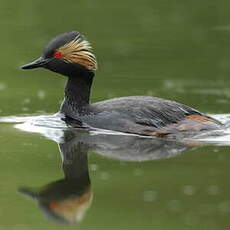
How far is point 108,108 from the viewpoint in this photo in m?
13.3

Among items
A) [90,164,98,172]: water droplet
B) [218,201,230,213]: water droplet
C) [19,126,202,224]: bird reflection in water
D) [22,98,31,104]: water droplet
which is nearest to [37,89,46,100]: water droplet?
[22,98,31,104]: water droplet

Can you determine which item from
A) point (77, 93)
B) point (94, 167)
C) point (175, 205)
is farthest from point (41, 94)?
point (175, 205)

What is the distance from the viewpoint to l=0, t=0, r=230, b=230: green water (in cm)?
930

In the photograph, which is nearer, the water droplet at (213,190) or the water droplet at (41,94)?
the water droplet at (213,190)

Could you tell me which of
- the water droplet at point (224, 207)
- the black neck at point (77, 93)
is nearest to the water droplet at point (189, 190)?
the water droplet at point (224, 207)

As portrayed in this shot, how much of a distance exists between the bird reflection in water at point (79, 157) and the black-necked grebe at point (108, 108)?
260mm

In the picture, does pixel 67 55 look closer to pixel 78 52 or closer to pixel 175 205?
pixel 78 52

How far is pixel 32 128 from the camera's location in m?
13.6

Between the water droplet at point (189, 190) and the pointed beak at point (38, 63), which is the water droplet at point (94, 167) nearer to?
the water droplet at point (189, 190)

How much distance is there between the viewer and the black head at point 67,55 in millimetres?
13752

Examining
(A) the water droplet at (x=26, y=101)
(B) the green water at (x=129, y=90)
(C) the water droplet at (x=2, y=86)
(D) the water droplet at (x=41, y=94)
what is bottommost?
(C) the water droplet at (x=2, y=86)

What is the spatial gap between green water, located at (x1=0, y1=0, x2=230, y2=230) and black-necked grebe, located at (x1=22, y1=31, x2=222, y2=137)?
0.99 m

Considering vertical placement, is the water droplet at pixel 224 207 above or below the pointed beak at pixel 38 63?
below

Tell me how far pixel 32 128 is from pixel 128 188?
3776mm
